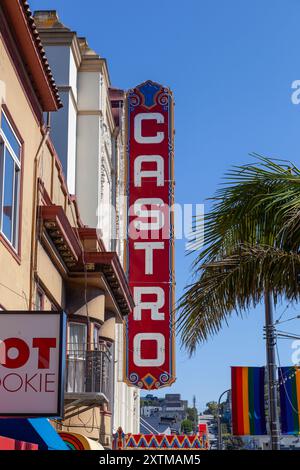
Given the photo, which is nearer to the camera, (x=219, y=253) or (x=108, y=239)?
(x=219, y=253)

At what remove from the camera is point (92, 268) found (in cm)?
2141

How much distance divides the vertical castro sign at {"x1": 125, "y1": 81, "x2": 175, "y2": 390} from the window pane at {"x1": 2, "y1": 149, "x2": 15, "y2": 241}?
15.5m

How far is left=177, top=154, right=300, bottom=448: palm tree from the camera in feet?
32.0

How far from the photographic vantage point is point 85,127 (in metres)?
28.7

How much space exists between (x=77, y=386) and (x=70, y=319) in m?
1.77

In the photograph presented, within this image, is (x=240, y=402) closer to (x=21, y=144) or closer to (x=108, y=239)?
(x=21, y=144)

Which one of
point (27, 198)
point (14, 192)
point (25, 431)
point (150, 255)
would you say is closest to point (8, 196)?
point (14, 192)

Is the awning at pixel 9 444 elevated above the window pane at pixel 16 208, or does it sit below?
below

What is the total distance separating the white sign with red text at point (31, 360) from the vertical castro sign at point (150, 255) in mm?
18624

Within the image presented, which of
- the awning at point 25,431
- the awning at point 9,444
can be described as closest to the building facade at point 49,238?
the awning at point 25,431

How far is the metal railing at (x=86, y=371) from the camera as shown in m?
20.3

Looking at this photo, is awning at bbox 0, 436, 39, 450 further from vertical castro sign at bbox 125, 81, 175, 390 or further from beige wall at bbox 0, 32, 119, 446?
vertical castro sign at bbox 125, 81, 175, 390

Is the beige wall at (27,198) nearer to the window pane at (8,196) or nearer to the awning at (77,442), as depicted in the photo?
the window pane at (8,196)
